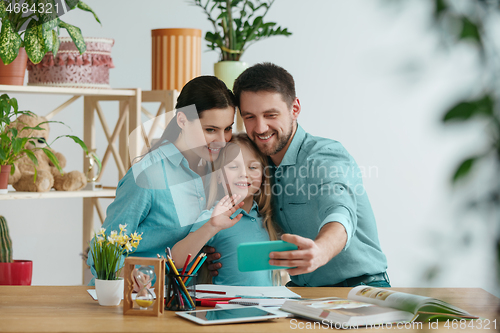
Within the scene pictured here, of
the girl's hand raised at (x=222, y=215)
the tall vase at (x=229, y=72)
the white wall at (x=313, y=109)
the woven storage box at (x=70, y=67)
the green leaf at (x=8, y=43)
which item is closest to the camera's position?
the girl's hand raised at (x=222, y=215)

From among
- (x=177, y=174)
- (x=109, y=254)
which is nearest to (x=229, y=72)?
(x=177, y=174)

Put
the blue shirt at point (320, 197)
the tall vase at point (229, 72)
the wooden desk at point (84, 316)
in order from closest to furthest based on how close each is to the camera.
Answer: the wooden desk at point (84, 316)
the blue shirt at point (320, 197)
the tall vase at point (229, 72)

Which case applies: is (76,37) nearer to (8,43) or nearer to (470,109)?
(8,43)

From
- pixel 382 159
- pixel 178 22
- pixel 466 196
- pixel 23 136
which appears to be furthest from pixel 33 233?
pixel 466 196

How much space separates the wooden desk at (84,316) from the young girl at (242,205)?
33 centimetres

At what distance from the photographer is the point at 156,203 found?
1728 millimetres

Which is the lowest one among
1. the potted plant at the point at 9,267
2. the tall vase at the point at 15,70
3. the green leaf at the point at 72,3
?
the potted plant at the point at 9,267

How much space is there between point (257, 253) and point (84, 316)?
452 mm

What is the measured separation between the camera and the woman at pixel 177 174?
1.70 m

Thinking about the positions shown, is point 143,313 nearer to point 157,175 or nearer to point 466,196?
point 157,175

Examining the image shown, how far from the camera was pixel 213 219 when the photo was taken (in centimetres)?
154

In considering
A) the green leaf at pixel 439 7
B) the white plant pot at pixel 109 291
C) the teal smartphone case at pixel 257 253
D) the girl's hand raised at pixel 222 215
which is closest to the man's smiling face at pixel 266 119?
the girl's hand raised at pixel 222 215

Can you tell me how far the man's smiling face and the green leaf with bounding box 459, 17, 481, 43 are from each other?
1.68 m

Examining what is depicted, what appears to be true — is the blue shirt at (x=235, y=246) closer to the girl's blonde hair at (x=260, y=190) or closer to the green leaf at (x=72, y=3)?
the girl's blonde hair at (x=260, y=190)
